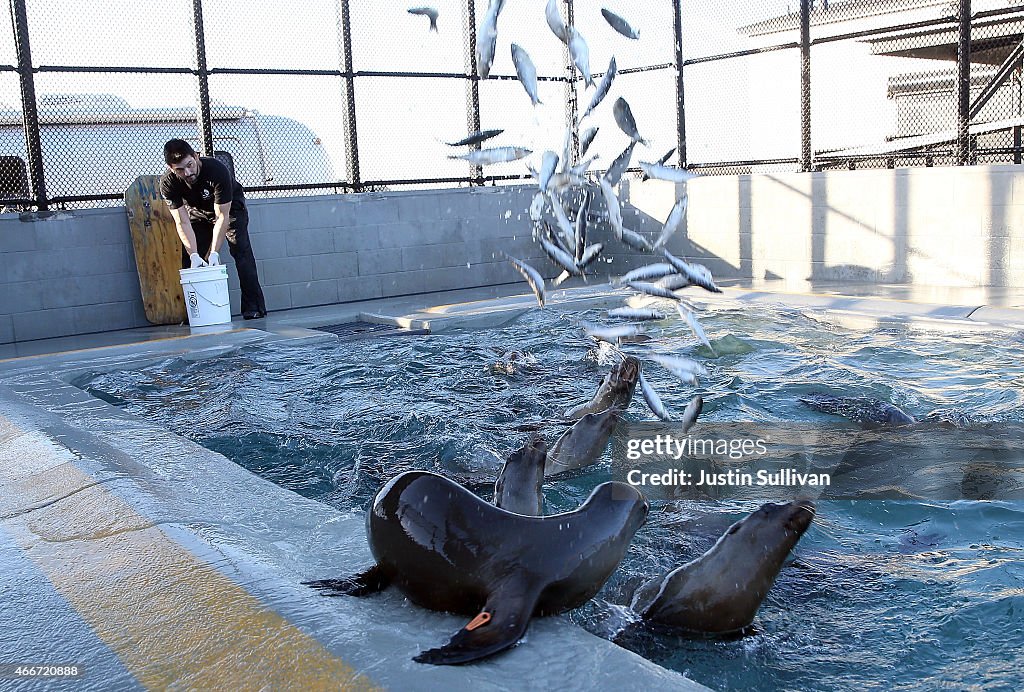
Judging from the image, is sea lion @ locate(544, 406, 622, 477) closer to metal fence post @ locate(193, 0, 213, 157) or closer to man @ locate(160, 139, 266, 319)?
man @ locate(160, 139, 266, 319)

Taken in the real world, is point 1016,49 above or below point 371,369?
above

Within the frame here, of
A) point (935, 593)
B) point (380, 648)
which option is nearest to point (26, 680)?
point (380, 648)

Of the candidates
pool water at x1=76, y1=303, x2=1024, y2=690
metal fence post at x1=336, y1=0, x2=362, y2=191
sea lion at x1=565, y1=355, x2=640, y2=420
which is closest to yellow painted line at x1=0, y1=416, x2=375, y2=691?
pool water at x1=76, y1=303, x2=1024, y2=690

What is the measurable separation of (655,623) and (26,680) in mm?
1756

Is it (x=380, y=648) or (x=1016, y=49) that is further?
(x=1016, y=49)

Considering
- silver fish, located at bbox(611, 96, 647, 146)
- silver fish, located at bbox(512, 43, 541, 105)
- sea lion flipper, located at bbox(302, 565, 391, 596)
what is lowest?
sea lion flipper, located at bbox(302, 565, 391, 596)

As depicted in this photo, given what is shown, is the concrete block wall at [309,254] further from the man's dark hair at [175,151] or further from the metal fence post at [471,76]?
the man's dark hair at [175,151]

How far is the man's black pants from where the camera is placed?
35.5 ft

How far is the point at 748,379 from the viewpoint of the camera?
6977 millimetres

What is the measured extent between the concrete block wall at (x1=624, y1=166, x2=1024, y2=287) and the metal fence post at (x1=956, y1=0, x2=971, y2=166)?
389 millimetres

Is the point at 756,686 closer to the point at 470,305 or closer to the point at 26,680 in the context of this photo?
the point at 26,680

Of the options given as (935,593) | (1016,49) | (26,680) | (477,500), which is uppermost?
(1016,49)

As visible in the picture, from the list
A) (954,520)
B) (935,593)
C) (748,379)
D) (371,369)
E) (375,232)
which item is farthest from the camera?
(375,232)

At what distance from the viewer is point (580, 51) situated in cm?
526
